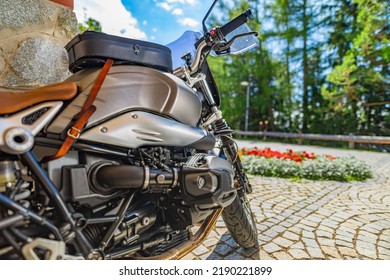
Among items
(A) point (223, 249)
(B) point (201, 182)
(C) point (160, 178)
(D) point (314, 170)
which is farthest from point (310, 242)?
(D) point (314, 170)

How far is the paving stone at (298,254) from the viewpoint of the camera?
1475 mm

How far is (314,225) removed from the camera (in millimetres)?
1912

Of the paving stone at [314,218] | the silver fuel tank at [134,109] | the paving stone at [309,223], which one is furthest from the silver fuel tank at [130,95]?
the paving stone at [314,218]

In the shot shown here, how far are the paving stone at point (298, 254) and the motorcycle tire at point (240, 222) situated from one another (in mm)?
229

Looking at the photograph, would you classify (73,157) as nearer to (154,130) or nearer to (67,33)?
(154,130)

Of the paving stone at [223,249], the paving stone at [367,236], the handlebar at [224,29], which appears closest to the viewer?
the handlebar at [224,29]

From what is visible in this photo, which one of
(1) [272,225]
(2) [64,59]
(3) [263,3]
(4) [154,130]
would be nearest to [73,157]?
(4) [154,130]

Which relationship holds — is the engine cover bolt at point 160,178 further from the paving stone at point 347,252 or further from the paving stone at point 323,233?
the paving stone at point 323,233

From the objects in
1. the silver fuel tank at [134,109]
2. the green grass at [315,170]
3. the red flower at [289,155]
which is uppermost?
the silver fuel tank at [134,109]

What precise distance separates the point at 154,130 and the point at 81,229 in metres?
0.41

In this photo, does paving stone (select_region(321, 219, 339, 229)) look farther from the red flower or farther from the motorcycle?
the red flower

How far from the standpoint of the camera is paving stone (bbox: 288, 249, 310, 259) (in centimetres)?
147

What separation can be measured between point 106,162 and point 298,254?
1.30m

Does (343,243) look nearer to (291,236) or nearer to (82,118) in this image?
(291,236)
